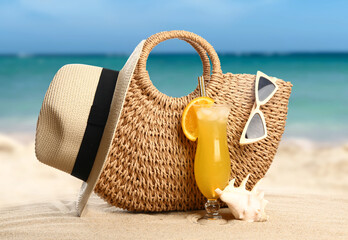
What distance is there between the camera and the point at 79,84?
63.6 inches

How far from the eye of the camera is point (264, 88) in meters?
1.81

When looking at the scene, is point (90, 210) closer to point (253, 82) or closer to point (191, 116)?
point (191, 116)

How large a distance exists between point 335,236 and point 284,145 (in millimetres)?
2386

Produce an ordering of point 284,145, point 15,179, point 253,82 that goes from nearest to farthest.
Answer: point 253,82 < point 15,179 < point 284,145

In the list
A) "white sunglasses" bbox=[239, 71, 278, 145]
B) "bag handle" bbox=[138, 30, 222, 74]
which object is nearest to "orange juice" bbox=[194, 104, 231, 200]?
"white sunglasses" bbox=[239, 71, 278, 145]

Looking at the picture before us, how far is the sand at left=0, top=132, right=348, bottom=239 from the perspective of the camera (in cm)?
152

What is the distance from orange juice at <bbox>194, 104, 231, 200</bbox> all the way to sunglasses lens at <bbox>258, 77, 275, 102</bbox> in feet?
0.67

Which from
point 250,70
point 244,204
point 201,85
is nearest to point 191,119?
point 201,85

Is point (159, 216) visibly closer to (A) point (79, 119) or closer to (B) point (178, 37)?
(A) point (79, 119)

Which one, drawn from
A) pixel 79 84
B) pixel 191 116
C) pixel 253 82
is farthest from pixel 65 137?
pixel 253 82

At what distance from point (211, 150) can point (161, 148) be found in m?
0.19

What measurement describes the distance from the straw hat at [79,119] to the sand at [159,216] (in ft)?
0.57

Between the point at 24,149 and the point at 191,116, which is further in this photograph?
the point at 24,149

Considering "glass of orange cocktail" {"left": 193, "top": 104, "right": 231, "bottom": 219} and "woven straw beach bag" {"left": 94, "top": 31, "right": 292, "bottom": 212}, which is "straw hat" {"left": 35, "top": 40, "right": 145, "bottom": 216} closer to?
"woven straw beach bag" {"left": 94, "top": 31, "right": 292, "bottom": 212}
